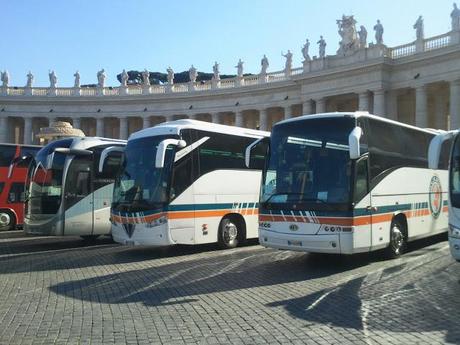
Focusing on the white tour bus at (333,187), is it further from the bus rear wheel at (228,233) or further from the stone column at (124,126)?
the stone column at (124,126)

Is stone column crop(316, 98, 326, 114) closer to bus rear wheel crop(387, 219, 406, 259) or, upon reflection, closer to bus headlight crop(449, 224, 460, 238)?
bus rear wheel crop(387, 219, 406, 259)

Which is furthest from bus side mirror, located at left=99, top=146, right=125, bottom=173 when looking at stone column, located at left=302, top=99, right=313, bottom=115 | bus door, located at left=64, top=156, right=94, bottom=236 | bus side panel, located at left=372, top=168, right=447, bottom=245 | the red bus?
stone column, located at left=302, top=99, right=313, bottom=115

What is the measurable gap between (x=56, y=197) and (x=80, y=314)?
10154 millimetres

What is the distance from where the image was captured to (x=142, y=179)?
14555 millimetres

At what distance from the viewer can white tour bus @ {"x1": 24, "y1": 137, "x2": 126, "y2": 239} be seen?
17312mm

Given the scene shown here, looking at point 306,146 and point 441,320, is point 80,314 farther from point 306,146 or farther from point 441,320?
point 306,146

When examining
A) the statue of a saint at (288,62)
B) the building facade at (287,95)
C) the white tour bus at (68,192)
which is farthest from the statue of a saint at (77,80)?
the white tour bus at (68,192)

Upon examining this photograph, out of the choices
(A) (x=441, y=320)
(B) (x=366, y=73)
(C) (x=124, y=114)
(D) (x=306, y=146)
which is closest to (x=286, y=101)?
(B) (x=366, y=73)

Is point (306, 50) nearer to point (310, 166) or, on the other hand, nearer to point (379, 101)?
point (379, 101)

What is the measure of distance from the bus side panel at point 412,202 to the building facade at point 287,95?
87.5ft

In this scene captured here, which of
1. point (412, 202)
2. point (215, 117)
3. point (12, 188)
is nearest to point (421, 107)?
point (215, 117)

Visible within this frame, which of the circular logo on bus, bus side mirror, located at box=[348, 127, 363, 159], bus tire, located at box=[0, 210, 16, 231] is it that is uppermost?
bus side mirror, located at box=[348, 127, 363, 159]

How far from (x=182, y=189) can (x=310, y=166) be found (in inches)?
162

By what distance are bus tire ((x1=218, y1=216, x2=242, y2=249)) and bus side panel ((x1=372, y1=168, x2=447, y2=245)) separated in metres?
5.02
